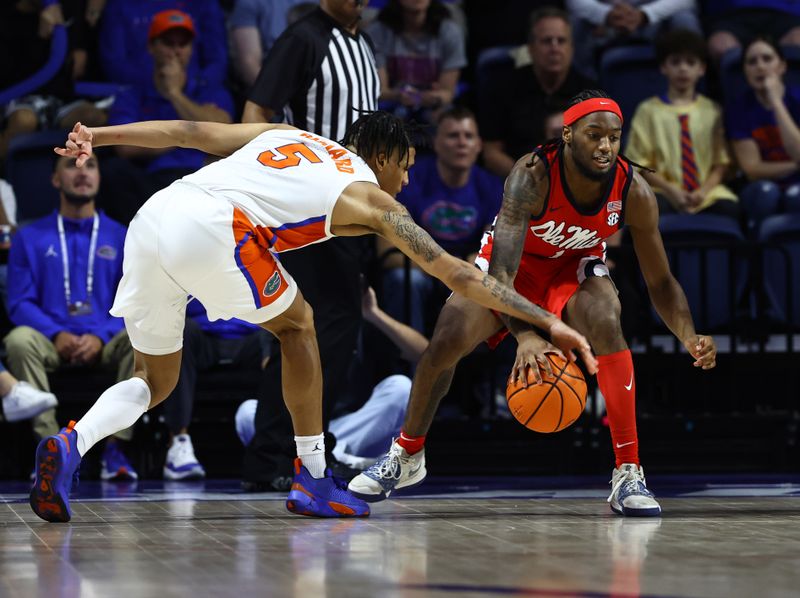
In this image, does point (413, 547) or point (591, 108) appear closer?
point (413, 547)

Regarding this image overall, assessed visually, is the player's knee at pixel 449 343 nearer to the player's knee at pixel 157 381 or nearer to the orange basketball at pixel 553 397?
the orange basketball at pixel 553 397

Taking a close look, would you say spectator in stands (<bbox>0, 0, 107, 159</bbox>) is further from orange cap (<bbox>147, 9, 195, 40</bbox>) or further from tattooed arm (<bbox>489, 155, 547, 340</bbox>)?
tattooed arm (<bbox>489, 155, 547, 340</bbox>)

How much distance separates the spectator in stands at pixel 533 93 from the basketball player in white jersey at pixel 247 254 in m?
3.47

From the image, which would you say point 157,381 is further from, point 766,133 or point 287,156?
point 766,133

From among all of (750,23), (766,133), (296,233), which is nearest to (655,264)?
(296,233)

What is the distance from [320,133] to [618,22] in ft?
11.9

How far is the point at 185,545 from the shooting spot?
12.8 ft

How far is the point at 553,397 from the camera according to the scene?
4.39 m

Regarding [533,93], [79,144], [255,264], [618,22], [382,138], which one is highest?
[618,22]

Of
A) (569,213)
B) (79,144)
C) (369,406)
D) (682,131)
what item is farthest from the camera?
(682,131)

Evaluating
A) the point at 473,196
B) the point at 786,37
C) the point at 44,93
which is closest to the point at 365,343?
the point at 473,196

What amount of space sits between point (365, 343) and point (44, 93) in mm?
2870

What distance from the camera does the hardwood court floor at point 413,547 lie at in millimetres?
3201

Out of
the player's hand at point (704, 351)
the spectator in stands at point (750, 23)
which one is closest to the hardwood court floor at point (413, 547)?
the player's hand at point (704, 351)
